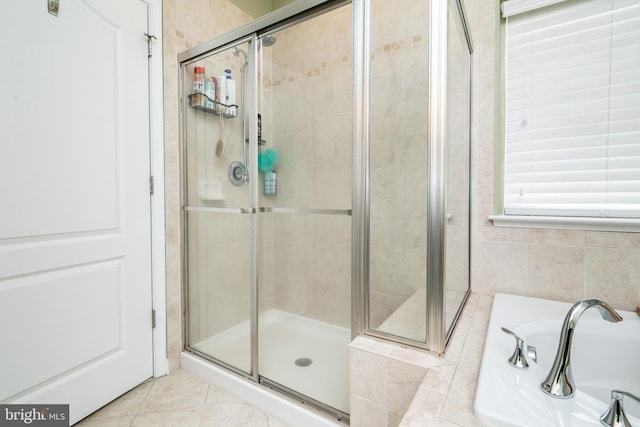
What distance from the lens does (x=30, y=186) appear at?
1.19 meters

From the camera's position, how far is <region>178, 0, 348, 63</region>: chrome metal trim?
1.25 m

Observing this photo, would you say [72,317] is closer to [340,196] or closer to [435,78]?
[340,196]

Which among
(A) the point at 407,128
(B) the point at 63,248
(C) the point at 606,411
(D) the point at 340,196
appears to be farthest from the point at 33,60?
(C) the point at 606,411

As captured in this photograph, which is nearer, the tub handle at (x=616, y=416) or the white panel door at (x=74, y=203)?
the tub handle at (x=616, y=416)

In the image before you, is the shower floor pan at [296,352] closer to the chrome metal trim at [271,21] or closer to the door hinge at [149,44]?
the chrome metal trim at [271,21]

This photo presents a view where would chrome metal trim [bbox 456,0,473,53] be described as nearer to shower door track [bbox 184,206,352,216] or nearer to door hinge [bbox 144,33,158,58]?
shower door track [bbox 184,206,352,216]

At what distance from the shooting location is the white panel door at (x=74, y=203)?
1153 mm

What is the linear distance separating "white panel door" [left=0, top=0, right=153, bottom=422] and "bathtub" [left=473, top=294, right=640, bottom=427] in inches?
63.8

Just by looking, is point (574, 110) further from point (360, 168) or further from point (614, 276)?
point (360, 168)

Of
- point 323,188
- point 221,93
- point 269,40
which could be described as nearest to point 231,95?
point 221,93

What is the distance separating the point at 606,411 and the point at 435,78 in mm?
1010

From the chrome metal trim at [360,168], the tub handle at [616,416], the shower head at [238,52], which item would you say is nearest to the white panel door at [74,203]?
Result: the shower head at [238,52]

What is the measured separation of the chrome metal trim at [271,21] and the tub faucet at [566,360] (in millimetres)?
1311

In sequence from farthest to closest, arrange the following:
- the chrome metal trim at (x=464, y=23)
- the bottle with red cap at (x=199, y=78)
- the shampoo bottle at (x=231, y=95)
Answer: the bottle with red cap at (x=199, y=78) → the shampoo bottle at (x=231, y=95) → the chrome metal trim at (x=464, y=23)
